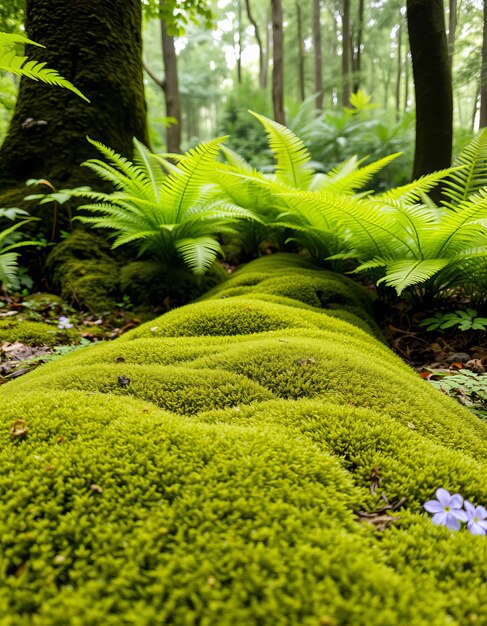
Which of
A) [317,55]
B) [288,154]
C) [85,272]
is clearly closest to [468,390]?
[288,154]

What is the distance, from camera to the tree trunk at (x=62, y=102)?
13.3 feet

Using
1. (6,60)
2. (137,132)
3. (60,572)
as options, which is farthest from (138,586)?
(137,132)

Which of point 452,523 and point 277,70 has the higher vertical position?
point 277,70

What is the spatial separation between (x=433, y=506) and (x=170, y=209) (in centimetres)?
333

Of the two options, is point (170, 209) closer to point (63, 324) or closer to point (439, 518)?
point (63, 324)

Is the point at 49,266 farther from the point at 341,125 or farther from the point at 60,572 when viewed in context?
the point at 341,125

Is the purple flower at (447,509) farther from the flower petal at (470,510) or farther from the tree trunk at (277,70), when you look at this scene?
the tree trunk at (277,70)

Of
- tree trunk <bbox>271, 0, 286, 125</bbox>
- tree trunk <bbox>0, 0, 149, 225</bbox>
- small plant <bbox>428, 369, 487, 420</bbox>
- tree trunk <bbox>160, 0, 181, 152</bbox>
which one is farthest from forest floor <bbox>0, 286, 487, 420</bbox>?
tree trunk <bbox>160, 0, 181, 152</bbox>

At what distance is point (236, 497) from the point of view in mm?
835

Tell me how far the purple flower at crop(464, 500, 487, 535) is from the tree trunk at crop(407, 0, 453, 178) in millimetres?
4602

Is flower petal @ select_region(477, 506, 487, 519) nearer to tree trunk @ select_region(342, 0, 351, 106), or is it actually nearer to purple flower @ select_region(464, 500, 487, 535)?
purple flower @ select_region(464, 500, 487, 535)

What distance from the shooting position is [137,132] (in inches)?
182

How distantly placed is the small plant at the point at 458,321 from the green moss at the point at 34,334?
2.88m

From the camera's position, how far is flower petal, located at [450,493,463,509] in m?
0.92
